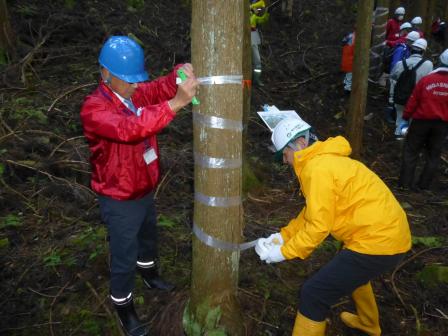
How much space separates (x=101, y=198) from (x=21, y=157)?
9.89 feet

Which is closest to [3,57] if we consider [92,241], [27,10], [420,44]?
[27,10]

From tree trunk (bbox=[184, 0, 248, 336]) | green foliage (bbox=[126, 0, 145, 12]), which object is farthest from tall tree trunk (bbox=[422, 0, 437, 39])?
tree trunk (bbox=[184, 0, 248, 336])

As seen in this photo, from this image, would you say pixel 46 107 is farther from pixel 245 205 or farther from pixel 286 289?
pixel 286 289

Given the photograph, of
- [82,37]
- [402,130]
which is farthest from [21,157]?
[402,130]

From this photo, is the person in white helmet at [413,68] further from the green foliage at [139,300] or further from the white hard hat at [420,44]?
the green foliage at [139,300]

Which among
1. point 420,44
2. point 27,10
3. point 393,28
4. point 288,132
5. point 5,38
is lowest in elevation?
point 288,132

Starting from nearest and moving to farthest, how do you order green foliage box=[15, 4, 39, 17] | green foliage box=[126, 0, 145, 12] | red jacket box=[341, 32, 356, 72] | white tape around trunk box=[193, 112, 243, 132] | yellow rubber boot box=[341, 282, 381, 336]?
white tape around trunk box=[193, 112, 243, 132] → yellow rubber boot box=[341, 282, 381, 336] → green foliage box=[15, 4, 39, 17] → red jacket box=[341, 32, 356, 72] → green foliage box=[126, 0, 145, 12]

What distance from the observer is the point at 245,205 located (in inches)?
200

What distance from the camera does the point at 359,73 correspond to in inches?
240

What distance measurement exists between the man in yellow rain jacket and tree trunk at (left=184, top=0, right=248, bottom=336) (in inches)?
11.9

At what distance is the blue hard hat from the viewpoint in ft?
8.04

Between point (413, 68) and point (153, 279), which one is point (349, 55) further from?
point (153, 279)

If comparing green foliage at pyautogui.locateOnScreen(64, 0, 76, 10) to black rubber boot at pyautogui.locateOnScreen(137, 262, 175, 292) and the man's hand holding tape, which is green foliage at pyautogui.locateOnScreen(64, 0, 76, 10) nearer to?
black rubber boot at pyautogui.locateOnScreen(137, 262, 175, 292)

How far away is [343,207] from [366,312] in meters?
0.99
